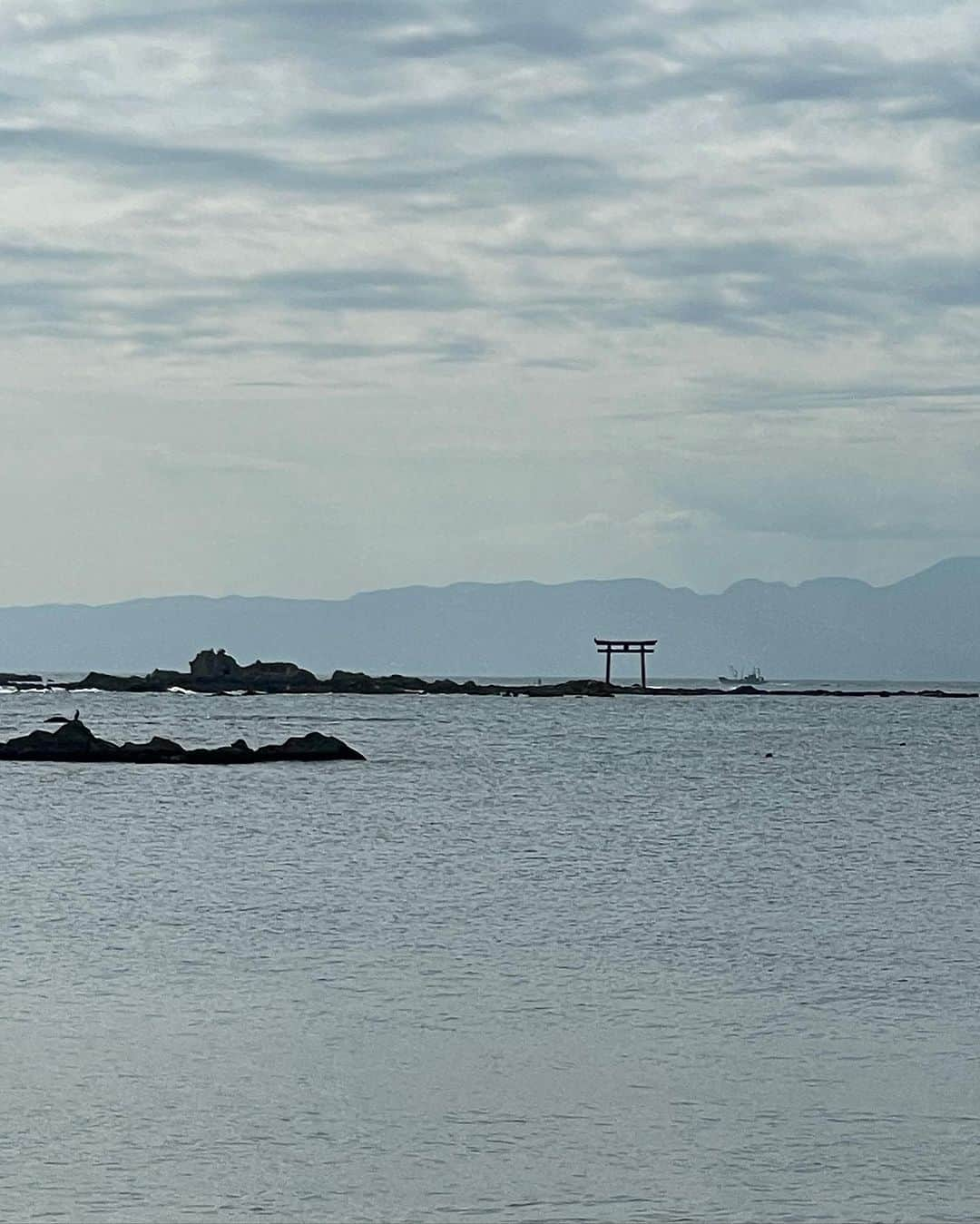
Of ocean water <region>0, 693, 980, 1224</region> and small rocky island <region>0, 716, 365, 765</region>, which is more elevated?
small rocky island <region>0, 716, 365, 765</region>

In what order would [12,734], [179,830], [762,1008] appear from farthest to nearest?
[12,734]
[179,830]
[762,1008]

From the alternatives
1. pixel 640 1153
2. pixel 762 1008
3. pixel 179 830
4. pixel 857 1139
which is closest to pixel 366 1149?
pixel 640 1153

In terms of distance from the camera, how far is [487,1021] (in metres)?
24.8

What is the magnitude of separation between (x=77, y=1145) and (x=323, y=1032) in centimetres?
603

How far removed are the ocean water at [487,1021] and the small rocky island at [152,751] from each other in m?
25.0

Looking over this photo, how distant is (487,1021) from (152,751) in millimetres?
64405

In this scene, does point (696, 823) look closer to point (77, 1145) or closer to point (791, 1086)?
point (791, 1086)

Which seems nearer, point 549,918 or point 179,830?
point 549,918

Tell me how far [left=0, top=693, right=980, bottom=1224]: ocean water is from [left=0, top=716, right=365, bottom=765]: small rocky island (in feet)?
82.1

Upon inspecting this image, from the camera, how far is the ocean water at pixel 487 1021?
56.7 ft

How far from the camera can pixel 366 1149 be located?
726 inches

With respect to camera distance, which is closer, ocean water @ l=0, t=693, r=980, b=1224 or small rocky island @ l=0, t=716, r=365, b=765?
ocean water @ l=0, t=693, r=980, b=1224

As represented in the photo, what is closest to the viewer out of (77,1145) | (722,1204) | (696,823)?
(722,1204)

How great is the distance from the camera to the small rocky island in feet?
284
